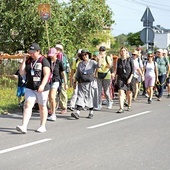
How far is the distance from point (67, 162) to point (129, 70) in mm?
6019

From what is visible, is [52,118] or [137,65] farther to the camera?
[137,65]

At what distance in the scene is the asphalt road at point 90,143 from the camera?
673 centimetres

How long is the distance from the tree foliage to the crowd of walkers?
238 inches

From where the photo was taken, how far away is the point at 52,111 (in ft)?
36.2

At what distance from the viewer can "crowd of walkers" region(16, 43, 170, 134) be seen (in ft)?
30.0

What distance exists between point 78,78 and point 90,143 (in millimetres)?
3432

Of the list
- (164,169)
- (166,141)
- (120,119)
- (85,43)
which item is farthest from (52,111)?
(85,43)

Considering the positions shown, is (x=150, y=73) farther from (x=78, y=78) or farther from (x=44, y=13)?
(x=78, y=78)

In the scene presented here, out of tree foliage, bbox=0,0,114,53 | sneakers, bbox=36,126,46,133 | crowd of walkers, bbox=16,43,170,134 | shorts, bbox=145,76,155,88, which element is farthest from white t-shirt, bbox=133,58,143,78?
sneakers, bbox=36,126,46,133

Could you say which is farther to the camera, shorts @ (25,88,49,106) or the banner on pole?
the banner on pole

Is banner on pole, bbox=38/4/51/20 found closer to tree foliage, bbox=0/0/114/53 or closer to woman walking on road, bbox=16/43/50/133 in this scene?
tree foliage, bbox=0/0/114/53

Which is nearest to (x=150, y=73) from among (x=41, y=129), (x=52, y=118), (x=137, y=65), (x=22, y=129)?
(x=137, y=65)

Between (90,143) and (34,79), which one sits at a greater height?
(34,79)

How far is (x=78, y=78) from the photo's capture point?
37.3 feet
